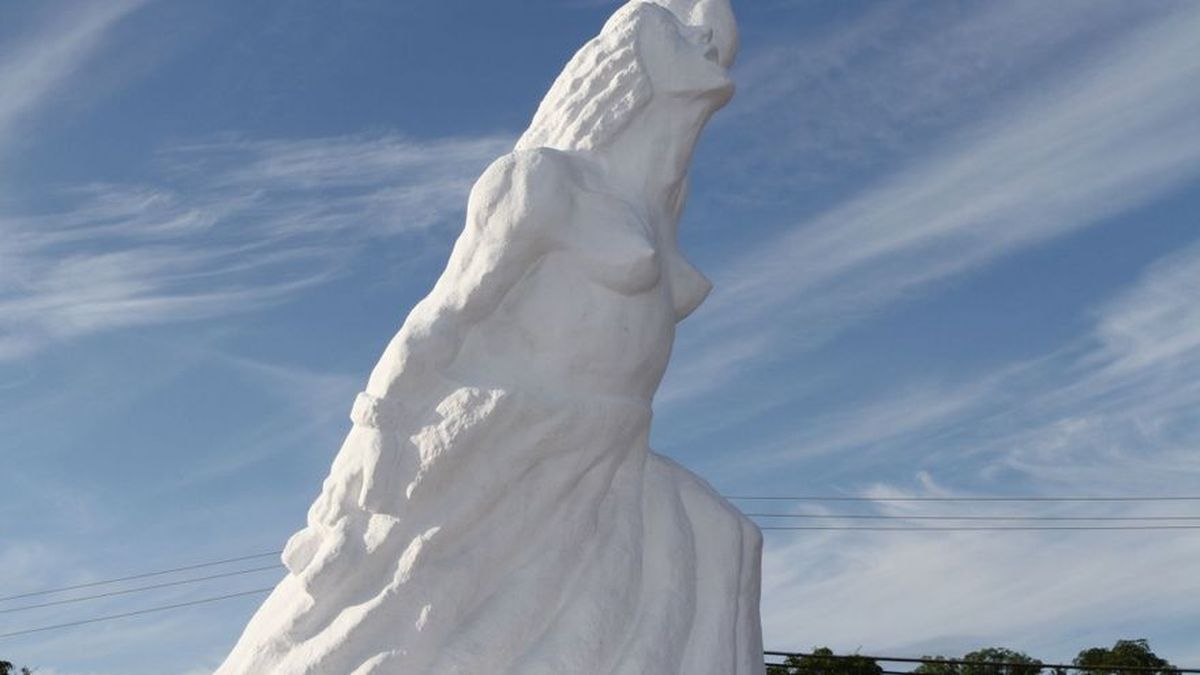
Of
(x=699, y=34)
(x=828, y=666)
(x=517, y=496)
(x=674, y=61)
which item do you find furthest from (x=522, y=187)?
(x=828, y=666)

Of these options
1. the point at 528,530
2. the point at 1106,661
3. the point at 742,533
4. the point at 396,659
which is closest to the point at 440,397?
the point at 528,530

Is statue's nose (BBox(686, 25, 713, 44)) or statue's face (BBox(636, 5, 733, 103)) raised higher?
statue's nose (BBox(686, 25, 713, 44))

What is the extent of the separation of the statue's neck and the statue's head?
0.16 ft

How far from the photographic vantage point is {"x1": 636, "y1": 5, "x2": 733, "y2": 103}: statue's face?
264 inches

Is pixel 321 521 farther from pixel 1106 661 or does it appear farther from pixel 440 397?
pixel 1106 661

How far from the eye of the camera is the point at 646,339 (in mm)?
6352

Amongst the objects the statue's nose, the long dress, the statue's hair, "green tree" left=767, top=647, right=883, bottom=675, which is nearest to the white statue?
the long dress

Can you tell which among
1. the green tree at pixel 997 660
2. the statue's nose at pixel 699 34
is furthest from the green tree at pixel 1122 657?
the statue's nose at pixel 699 34

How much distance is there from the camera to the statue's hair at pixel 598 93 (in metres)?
6.65

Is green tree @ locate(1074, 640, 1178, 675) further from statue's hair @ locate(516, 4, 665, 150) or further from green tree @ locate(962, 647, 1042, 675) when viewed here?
statue's hair @ locate(516, 4, 665, 150)

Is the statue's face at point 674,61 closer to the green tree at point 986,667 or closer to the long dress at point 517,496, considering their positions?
the long dress at point 517,496

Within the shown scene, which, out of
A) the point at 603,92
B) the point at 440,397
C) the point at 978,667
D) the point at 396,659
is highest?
the point at 978,667

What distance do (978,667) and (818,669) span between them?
2.94 meters

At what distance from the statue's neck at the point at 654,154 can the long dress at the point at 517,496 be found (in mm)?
238
